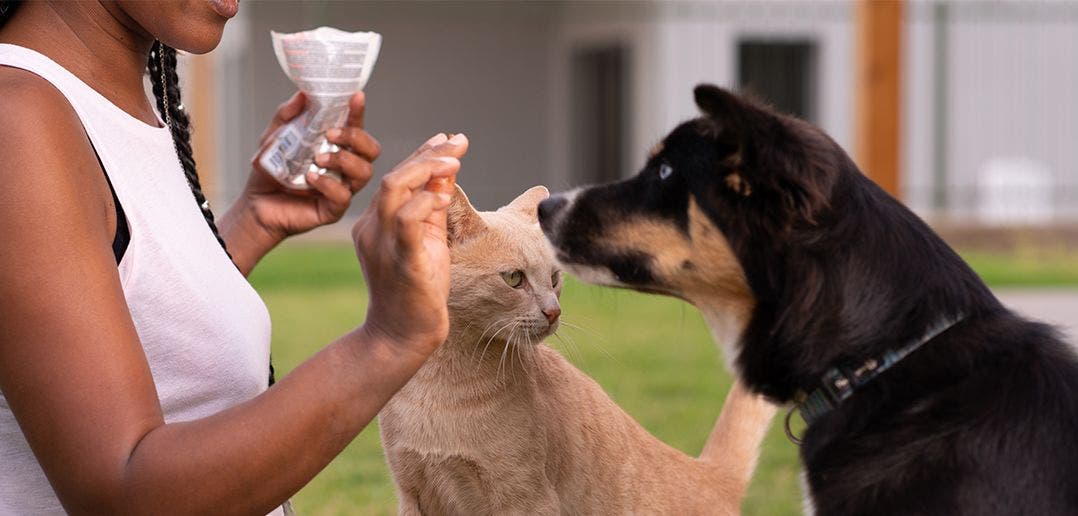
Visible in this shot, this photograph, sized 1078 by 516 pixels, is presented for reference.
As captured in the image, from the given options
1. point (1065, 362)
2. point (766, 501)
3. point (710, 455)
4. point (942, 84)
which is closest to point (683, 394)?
point (766, 501)

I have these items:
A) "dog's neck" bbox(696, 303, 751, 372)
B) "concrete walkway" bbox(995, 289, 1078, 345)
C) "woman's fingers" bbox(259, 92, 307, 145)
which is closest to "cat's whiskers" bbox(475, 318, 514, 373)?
"dog's neck" bbox(696, 303, 751, 372)

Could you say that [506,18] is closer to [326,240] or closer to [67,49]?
[326,240]

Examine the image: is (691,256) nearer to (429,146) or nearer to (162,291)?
(429,146)

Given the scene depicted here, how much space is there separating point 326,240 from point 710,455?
421 inches

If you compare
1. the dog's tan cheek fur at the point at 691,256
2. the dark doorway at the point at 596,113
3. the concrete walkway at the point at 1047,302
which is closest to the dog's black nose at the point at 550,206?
the dog's tan cheek fur at the point at 691,256

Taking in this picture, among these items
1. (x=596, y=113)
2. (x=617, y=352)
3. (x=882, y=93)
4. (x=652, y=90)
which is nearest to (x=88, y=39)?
(x=617, y=352)

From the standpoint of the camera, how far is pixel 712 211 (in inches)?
103

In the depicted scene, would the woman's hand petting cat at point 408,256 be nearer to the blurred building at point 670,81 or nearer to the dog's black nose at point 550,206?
the dog's black nose at point 550,206

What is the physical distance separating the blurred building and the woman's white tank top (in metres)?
13.5

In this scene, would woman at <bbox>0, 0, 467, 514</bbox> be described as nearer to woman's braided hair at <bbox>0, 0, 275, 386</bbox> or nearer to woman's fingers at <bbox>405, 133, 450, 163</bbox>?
woman's fingers at <bbox>405, 133, 450, 163</bbox>

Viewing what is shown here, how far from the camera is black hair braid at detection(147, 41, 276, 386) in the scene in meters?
2.58

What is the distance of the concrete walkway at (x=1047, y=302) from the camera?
7477 millimetres

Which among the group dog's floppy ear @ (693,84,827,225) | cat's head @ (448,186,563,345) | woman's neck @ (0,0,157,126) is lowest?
cat's head @ (448,186,563,345)

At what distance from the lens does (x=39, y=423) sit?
1782mm
